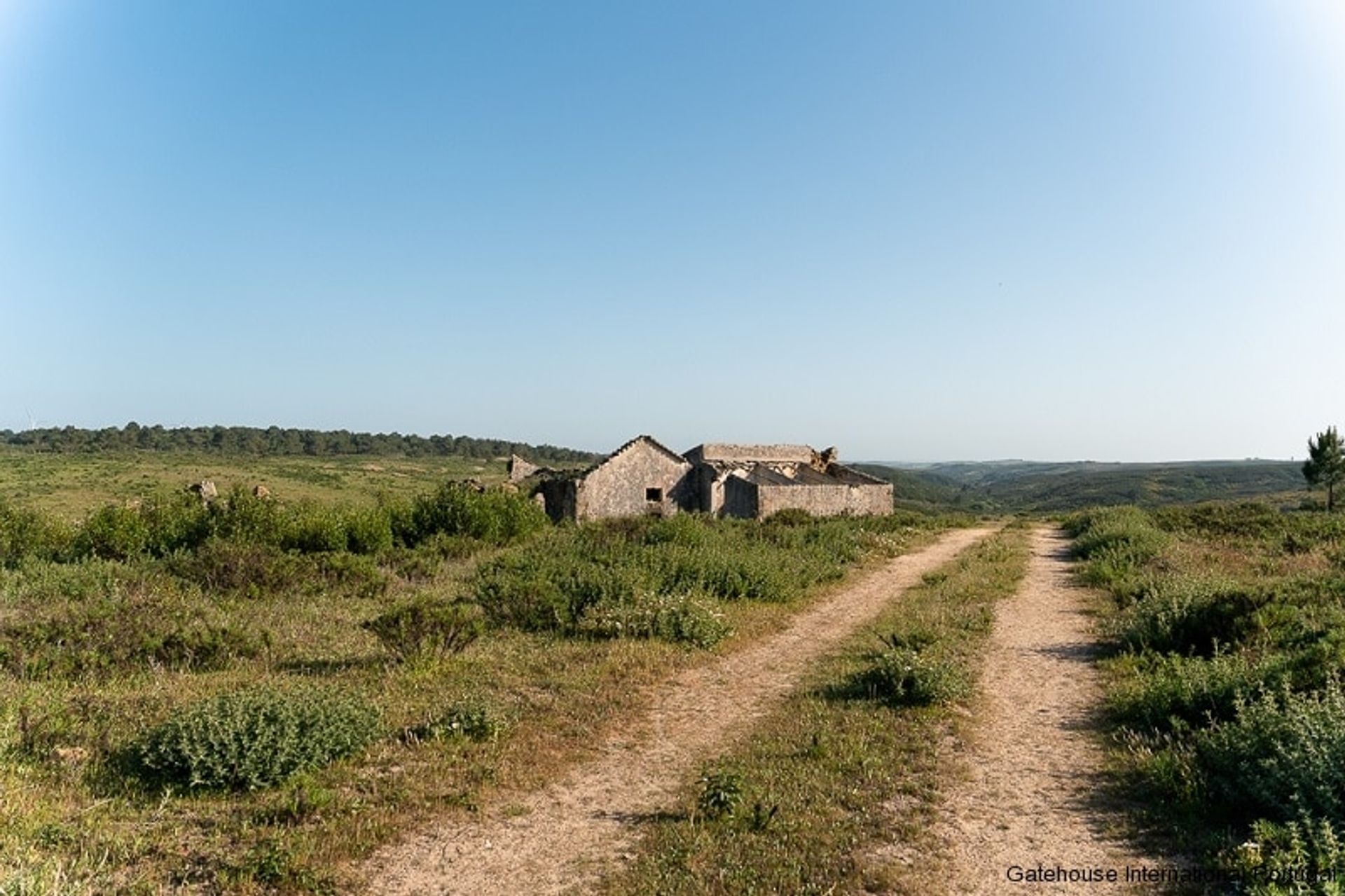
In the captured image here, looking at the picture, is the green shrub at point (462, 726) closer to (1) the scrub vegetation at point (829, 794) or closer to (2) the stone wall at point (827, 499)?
(1) the scrub vegetation at point (829, 794)

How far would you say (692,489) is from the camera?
36750 millimetres

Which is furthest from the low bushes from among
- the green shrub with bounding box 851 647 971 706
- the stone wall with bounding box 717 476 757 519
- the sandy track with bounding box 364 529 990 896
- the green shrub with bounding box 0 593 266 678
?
the stone wall with bounding box 717 476 757 519


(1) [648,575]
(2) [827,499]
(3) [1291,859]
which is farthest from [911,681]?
(2) [827,499]

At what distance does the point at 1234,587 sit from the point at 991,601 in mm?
4227

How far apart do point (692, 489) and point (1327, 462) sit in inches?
1635

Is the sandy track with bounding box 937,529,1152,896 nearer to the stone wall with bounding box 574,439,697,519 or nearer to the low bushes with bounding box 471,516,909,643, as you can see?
the low bushes with bounding box 471,516,909,643

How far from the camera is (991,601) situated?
1502 centimetres

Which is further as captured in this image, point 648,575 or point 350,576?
point 350,576

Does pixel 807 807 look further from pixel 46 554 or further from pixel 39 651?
pixel 46 554

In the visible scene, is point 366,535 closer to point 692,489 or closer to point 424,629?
point 424,629

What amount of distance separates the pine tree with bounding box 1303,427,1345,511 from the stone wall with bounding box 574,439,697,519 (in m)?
41.2

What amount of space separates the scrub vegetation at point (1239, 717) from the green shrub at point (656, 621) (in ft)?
18.0

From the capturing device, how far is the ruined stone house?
3291 centimetres

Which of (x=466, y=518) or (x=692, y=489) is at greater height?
(x=692, y=489)
